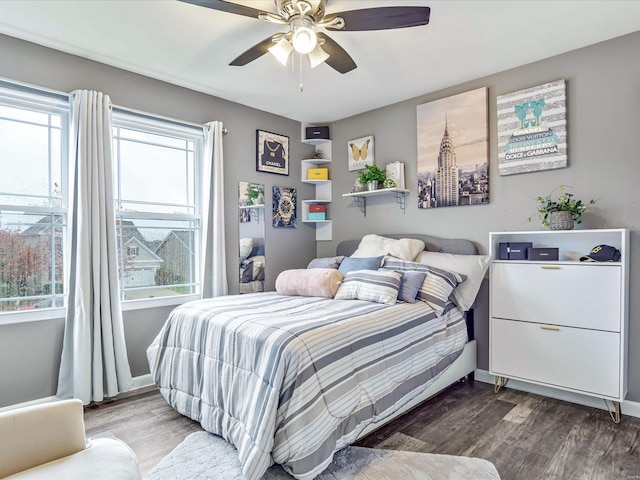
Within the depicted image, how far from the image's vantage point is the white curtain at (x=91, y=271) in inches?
105

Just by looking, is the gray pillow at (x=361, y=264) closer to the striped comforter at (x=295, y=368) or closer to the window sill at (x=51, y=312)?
the striped comforter at (x=295, y=368)

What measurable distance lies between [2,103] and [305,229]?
2.91 metres

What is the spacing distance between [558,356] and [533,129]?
1733 mm

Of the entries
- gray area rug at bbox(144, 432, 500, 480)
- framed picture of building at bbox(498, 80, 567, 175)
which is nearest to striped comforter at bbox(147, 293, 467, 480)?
gray area rug at bbox(144, 432, 500, 480)

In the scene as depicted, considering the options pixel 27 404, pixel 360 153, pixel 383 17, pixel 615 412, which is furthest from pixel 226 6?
pixel 615 412

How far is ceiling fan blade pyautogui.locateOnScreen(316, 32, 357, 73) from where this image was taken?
7.30 ft

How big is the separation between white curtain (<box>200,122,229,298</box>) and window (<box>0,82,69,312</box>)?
1.08 m

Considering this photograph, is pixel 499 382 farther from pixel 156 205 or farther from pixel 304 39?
pixel 156 205

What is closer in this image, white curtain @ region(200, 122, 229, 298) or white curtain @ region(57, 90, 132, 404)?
white curtain @ region(57, 90, 132, 404)

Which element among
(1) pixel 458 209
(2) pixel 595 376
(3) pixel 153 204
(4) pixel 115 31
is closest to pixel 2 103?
(4) pixel 115 31

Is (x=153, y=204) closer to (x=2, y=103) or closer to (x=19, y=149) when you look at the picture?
(x=19, y=149)

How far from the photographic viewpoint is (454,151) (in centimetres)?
343

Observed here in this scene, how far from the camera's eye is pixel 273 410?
1.75 metres

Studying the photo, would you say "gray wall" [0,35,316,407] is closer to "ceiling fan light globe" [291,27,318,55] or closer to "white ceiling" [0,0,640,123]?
"white ceiling" [0,0,640,123]
